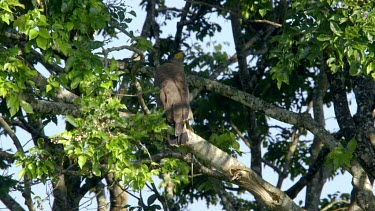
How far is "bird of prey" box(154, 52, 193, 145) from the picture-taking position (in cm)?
797

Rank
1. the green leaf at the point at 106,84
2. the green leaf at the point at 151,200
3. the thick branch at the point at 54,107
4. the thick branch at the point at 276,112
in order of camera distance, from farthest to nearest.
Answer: the green leaf at the point at 151,200 → the thick branch at the point at 276,112 → the thick branch at the point at 54,107 → the green leaf at the point at 106,84

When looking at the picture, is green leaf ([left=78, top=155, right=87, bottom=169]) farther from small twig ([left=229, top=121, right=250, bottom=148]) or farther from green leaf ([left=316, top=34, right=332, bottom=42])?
small twig ([left=229, top=121, right=250, bottom=148])

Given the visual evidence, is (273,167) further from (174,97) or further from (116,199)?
(174,97)

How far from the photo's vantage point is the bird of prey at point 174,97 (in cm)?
797

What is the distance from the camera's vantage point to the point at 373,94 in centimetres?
945

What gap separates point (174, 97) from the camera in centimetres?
870

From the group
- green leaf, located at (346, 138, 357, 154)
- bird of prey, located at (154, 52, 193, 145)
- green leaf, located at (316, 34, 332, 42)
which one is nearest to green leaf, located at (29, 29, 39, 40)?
bird of prey, located at (154, 52, 193, 145)

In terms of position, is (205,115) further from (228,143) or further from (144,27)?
(228,143)

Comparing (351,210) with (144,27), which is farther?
(144,27)

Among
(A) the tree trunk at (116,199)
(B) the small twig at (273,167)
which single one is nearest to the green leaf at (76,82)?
(A) the tree trunk at (116,199)

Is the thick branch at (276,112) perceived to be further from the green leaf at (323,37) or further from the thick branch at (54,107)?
the thick branch at (54,107)

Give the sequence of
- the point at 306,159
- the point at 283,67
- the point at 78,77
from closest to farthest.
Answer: the point at 78,77, the point at 283,67, the point at 306,159

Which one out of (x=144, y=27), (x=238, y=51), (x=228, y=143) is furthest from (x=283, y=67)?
(x=144, y=27)

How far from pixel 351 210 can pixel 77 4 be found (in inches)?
155
